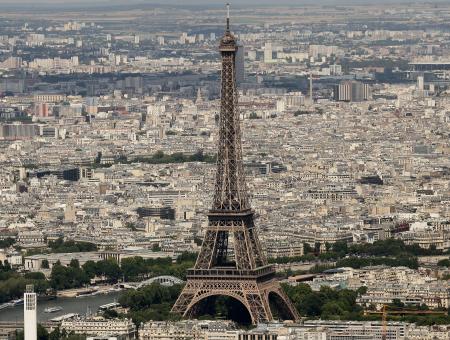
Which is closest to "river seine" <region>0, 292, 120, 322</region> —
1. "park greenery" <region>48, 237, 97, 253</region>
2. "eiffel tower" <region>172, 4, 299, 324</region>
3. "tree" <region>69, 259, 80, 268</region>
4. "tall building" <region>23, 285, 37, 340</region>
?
"eiffel tower" <region>172, 4, 299, 324</region>

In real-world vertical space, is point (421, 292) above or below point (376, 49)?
below

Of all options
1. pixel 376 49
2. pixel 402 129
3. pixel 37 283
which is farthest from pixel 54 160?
pixel 376 49

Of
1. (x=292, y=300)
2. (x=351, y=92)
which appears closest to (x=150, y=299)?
(x=292, y=300)

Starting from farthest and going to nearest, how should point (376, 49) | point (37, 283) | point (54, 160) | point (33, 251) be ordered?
1. point (376, 49)
2. point (54, 160)
3. point (33, 251)
4. point (37, 283)

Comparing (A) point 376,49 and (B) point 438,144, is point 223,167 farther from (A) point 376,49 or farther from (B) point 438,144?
(A) point 376,49

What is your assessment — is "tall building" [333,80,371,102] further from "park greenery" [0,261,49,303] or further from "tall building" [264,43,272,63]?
"park greenery" [0,261,49,303]

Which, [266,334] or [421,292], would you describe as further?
[421,292]

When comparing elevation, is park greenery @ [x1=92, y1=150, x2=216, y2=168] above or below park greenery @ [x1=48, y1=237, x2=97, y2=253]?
above
